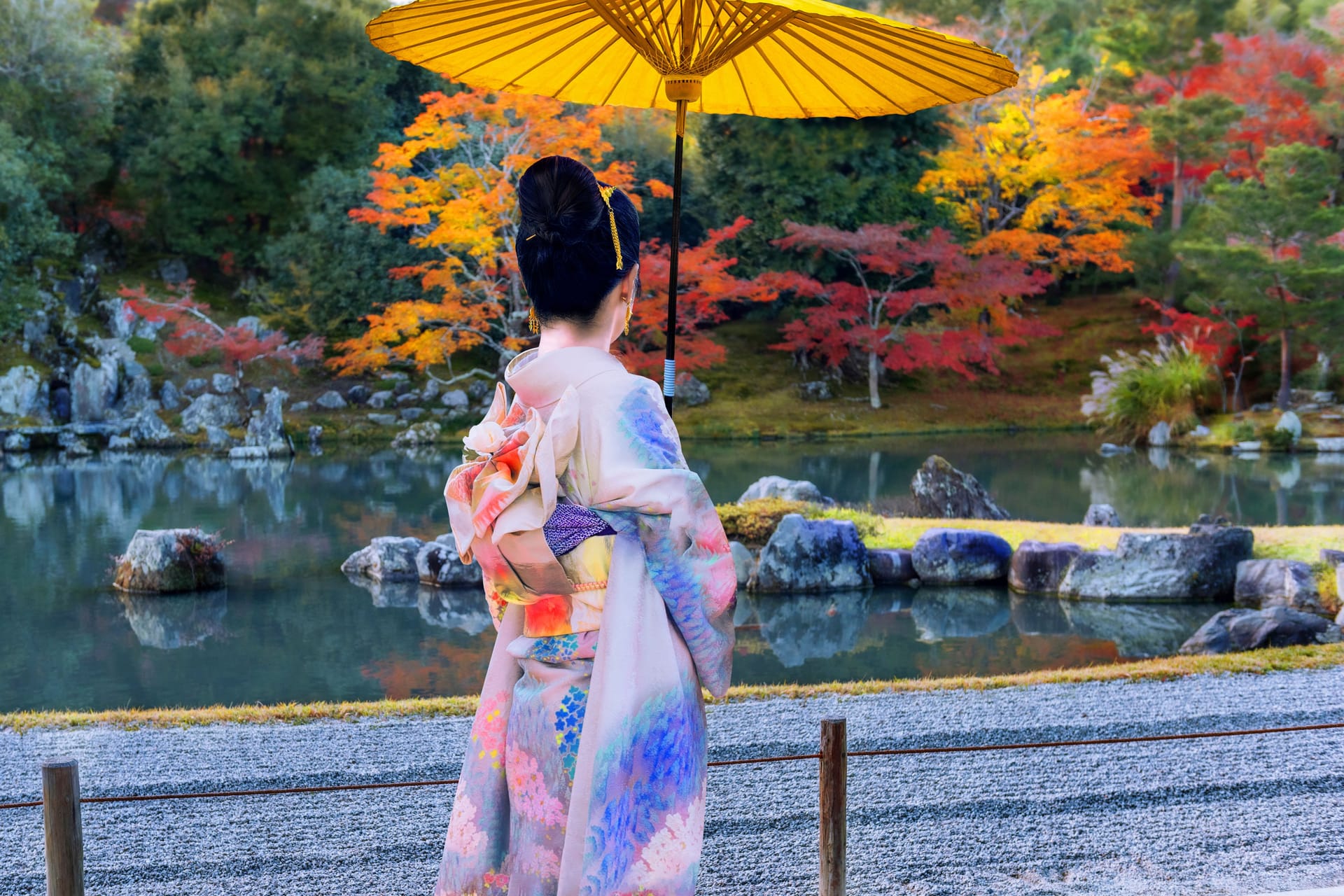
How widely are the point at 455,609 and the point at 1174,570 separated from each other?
420 centimetres

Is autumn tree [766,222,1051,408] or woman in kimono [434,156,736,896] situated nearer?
woman in kimono [434,156,736,896]

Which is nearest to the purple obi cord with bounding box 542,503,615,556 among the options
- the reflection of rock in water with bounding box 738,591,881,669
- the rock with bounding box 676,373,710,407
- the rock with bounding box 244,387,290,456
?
the reflection of rock in water with bounding box 738,591,881,669

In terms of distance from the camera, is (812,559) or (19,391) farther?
(19,391)

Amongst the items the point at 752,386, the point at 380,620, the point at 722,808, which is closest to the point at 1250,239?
the point at 752,386

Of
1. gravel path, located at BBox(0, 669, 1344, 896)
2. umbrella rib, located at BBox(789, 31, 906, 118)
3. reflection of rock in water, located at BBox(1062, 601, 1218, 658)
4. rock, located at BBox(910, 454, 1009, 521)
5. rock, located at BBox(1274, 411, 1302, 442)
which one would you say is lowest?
reflection of rock in water, located at BBox(1062, 601, 1218, 658)

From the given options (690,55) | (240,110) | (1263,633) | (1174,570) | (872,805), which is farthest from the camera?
(240,110)

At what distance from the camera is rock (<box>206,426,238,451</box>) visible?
43.8 ft

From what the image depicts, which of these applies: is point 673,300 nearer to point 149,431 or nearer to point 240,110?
point 149,431

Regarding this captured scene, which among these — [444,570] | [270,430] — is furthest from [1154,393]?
[270,430]

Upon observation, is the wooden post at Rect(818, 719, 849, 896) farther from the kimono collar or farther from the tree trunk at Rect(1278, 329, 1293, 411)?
the tree trunk at Rect(1278, 329, 1293, 411)

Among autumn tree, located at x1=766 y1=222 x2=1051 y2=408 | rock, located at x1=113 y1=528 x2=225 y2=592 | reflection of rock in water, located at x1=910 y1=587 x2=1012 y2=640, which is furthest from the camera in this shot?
autumn tree, located at x1=766 y1=222 x2=1051 y2=408

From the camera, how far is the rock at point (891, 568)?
7.00m

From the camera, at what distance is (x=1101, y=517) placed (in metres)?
8.23

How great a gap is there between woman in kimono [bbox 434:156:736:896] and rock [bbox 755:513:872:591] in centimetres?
524
